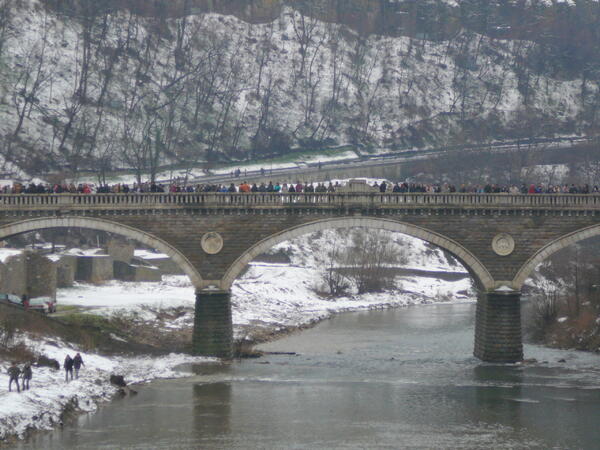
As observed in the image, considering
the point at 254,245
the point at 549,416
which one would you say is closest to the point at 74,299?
the point at 254,245

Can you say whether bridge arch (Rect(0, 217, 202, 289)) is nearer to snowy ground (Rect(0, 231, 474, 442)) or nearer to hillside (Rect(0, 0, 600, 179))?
snowy ground (Rect(0, 231, 474, 442))

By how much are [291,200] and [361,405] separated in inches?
711

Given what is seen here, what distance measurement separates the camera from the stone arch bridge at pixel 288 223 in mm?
70125

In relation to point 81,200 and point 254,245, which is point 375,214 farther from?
point 81,200

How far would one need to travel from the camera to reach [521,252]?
7062 centimetres

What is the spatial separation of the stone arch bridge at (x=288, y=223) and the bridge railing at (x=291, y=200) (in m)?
0.06

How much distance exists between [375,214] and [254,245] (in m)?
7.30

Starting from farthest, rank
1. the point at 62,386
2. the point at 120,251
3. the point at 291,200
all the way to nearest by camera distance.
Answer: the point at 120,251, the point at 291,200, the point at 62,386

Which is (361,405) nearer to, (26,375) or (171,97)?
(26,375)

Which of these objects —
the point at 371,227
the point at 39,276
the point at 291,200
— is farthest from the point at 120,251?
the point at 371,227

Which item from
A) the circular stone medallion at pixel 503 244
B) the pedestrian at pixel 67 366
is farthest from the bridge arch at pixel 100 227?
the circular stone medallion at pixel 503 244

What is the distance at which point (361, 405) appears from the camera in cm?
5559

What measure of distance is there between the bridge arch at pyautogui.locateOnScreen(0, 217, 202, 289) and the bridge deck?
794mm

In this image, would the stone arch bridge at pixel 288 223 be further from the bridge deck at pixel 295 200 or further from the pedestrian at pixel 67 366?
the pedestrian at pixel 67 366
